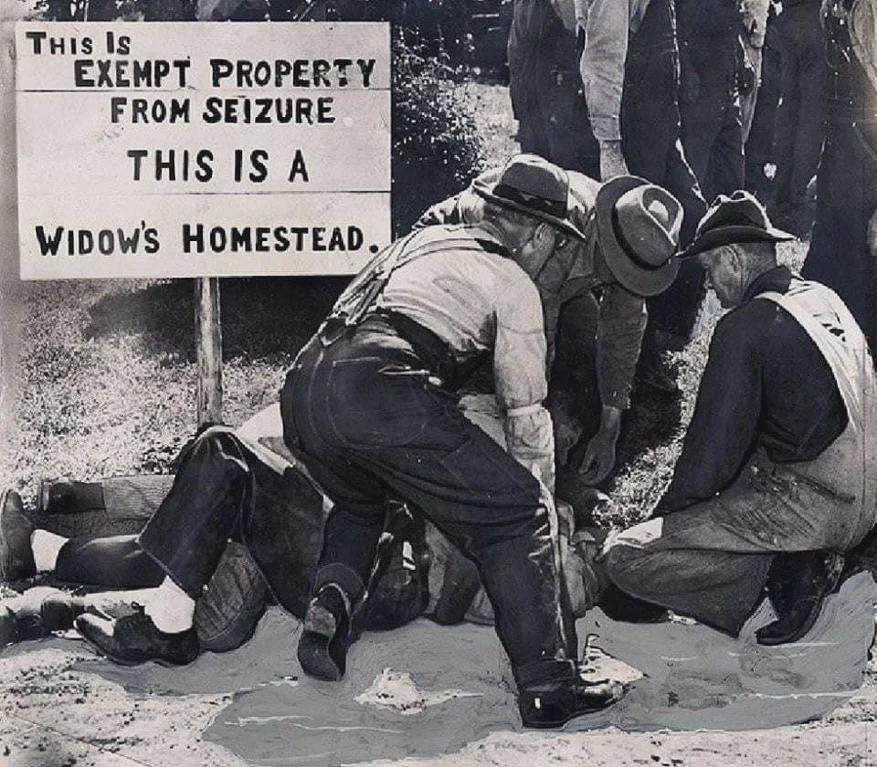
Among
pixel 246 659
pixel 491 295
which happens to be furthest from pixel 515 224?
pixel 246 659

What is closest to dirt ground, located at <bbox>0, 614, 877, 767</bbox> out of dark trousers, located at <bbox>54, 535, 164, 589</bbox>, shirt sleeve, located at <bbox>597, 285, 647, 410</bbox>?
dark trousers, located at <bbox>54, 535, 164, 589</bbox>

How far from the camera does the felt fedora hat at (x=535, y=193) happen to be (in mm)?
4727

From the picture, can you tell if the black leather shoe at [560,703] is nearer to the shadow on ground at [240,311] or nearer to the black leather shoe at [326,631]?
the black leather shoe at [326,631]

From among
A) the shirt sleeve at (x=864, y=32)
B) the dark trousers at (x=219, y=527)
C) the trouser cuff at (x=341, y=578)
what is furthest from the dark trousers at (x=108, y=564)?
the shirt sleeve at (x=864, y=32)

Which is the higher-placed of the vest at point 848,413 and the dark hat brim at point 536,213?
the dark hat brim at point 536,213

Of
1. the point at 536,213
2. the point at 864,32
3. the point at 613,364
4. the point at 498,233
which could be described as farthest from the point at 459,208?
the point at 864,32

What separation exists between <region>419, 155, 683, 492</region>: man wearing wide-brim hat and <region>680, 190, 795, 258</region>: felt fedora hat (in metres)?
0.09

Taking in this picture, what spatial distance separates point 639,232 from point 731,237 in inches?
12.0

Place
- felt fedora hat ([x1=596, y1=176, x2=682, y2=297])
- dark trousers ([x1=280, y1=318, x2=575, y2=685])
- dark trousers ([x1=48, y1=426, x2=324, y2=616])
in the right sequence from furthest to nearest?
felt fedora hat ([x1=596, y1=176, x2=682, y2=297]) < dark trousers ([x1=48, y1=426, x2=324, y2=616]) < dark trousers ([x1=280, y1=318, x2=575, y2=685])

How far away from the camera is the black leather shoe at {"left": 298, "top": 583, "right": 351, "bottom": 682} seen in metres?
4.70

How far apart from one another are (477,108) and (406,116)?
238 millimetres

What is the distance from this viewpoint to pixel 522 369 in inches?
181

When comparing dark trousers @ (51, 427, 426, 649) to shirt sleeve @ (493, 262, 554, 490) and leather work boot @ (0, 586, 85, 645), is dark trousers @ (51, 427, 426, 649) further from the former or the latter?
shirt sleeve @ (493, 262, 554, 490)

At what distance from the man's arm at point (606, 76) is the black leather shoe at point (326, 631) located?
64.3 inches
